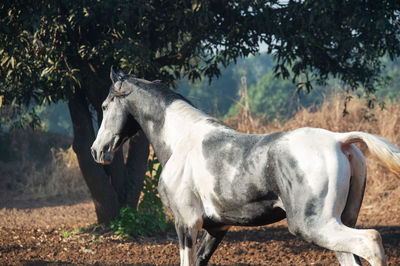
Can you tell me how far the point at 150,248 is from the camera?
6367 millimetres

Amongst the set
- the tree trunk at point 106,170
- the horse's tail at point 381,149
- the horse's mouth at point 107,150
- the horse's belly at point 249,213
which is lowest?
the tree trunk at point 106,170

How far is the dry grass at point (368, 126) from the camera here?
33.6ft

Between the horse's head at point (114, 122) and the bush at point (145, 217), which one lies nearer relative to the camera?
the horse's head at point (114, 122)

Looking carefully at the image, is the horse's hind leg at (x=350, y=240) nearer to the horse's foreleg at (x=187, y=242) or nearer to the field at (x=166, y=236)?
the horse's foreleg at (x=187, y=242)

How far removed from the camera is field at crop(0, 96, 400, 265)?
5.88 m

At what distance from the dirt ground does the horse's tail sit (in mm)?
3067

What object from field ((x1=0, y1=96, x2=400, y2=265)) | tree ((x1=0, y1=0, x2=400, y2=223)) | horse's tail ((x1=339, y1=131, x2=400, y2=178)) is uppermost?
tree ((x1=0, y1=0, x2=400, y2=223))

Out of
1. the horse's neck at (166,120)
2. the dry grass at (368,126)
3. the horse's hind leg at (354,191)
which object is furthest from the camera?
the dry grass at (368,126)

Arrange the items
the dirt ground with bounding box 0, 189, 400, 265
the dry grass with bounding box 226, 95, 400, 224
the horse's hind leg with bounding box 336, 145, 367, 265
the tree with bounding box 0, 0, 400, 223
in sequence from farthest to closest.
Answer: the dry grass with bounding box 226, 95, 400, 224 → the dirt ground with bounding box 0, 189, 400, 265 → the tree with bounding box 0, 0, 400, 223 → the horse's hind leg with bounding box 336, 145, 367, 265

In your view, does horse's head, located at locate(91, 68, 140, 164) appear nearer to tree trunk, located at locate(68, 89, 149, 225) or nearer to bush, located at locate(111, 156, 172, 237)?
tree trunk, located at locate(68, 89, 149, 225)

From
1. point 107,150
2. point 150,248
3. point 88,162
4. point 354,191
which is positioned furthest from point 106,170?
point 354,191

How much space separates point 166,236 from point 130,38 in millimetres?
3145

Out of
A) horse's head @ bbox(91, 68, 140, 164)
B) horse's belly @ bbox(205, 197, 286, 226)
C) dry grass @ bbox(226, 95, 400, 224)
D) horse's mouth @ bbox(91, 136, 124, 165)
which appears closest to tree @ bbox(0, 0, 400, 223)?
horse's head @ bbox(91, 68, 140, 164)

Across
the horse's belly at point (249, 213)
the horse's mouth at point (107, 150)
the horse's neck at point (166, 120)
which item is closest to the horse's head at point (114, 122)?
the horse's mouth at point (107, 150)
